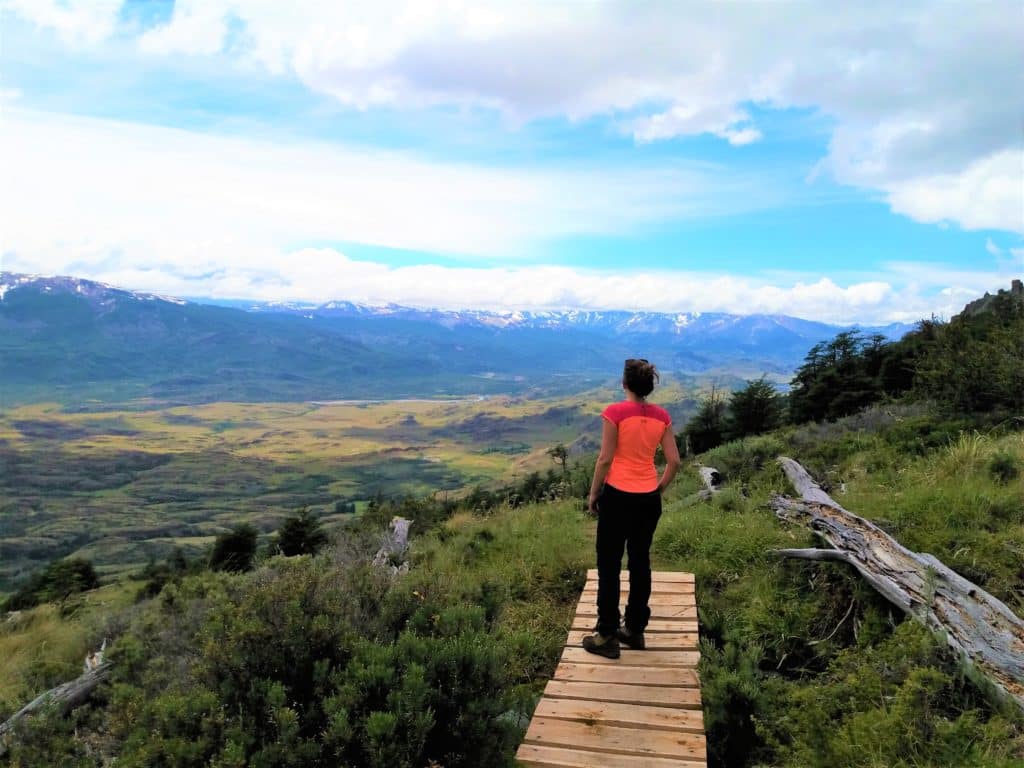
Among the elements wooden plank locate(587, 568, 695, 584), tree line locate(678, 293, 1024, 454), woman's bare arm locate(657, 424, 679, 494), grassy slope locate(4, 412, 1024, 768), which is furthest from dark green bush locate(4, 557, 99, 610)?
tree line locate(678, 293, 1024, 454)

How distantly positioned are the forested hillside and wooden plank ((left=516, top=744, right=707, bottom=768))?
12.0 inches

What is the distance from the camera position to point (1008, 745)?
3266 millimetres

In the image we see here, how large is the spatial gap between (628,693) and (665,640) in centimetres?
101

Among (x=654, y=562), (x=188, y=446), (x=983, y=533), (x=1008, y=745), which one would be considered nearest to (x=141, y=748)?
(x=1008, y=745)

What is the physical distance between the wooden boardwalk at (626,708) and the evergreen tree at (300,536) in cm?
1212

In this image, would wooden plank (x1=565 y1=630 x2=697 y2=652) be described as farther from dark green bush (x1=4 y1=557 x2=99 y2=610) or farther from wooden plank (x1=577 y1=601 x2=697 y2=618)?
dark green bush (x1=4 y1=557 x2=99 y2=610)

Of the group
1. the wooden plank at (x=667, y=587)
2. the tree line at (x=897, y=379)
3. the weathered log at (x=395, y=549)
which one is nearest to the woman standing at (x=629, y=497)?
the wooden plank at (x=667, y=587)

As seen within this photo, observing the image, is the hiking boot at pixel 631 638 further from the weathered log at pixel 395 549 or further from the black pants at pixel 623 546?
the weathered log at pixel 395 549

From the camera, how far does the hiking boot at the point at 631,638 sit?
5.34 m

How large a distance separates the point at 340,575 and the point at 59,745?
106 inches

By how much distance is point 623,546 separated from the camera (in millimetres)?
5117

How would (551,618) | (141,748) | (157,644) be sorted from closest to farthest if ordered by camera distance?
1. (141,748)
2. (551,618)
3. (157,644)

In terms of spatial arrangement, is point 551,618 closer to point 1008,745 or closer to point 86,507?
point 1008,745

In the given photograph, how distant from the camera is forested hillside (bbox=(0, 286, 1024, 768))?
10.6ft
